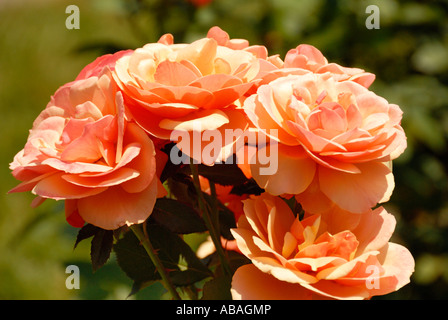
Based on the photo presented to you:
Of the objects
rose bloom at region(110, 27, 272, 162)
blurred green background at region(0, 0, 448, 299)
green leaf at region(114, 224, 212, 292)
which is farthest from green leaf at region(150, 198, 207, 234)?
blurred green background at region(0, 0, 448, 299)

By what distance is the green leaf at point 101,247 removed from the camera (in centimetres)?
59

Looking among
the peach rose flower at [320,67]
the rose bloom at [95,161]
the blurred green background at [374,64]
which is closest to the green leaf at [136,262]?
the rose bloom at [95,161]

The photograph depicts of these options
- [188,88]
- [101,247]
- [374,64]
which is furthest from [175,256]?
[374,64]

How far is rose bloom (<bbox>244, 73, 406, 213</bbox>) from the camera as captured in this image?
0.54 meters

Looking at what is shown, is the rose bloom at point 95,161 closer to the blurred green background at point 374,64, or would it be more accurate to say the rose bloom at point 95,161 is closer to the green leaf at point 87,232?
the green leaf at point 87,232

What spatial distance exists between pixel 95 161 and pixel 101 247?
9 centimetres

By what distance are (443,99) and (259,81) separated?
1.23 meters

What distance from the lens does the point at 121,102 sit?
0.54m

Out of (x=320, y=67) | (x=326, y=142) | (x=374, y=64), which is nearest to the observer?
(x=326, y=142)

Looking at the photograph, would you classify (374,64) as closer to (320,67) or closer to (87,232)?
(320,67)

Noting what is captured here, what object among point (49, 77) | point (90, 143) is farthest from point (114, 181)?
point (49, 77)

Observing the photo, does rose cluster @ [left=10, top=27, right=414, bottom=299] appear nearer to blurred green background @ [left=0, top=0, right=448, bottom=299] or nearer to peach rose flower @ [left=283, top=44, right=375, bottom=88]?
peach rose flower @ [left=283, top=44, right=375, bottom=88]

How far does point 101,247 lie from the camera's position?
1.97 feet
